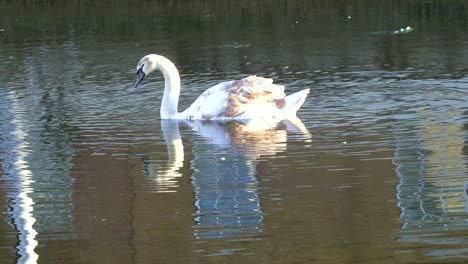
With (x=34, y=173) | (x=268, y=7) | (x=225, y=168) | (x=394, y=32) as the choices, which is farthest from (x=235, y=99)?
(x=268, y=7)

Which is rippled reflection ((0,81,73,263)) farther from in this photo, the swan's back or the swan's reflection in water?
the swan's back

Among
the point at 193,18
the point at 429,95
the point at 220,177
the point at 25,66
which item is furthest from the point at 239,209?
the point at 193,18

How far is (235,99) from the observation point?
16891mm

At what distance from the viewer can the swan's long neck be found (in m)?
17.3

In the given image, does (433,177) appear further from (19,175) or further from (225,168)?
(19,175)

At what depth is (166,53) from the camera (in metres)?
26.2

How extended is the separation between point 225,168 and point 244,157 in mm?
685

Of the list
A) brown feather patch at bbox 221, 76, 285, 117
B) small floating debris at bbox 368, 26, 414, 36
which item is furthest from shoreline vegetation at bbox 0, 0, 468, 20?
brown feather patch at bbox 221, 76, 285, 117

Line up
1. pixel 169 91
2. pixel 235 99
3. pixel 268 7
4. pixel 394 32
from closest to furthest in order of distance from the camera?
pixel 235 99 → pixel 169 91 → pixel 394 32 → pixel 268 7

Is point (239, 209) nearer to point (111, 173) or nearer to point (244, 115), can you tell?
point (111, 173)

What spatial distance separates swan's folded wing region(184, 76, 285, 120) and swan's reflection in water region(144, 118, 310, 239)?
173 millimetres

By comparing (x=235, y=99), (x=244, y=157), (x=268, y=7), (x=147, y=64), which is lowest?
(x=268, y=7)

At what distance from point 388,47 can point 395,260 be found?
16194mm

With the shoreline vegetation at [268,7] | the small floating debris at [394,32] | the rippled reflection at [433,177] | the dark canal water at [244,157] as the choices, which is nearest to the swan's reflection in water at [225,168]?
the dark canal water at [244,157]
